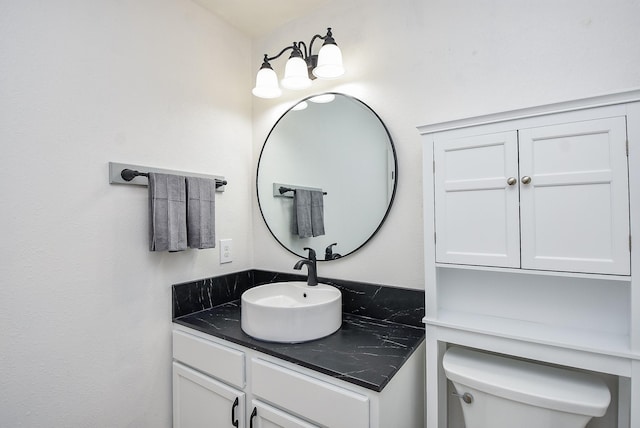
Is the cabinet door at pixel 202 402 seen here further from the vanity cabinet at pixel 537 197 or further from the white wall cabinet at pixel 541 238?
the vanity cabinet at pixel 537 197

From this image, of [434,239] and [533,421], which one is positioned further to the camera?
[434,239]

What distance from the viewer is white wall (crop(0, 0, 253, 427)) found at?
1.06 metres

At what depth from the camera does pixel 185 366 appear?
1440mm

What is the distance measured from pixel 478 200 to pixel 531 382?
23.8 inches

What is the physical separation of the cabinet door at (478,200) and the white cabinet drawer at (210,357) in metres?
0.89

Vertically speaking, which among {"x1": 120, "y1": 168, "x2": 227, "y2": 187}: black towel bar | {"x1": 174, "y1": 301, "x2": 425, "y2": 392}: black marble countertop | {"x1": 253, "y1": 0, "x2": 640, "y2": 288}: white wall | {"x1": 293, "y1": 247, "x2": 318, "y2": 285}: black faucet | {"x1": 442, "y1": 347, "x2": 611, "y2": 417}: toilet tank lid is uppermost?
{"x1": 253, "y1": 0, "x2": 640, "y2": 288}: white wall

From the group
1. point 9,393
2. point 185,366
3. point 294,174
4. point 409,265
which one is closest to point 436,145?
point 409,265

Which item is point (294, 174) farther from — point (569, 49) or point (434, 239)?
point (569, 49)

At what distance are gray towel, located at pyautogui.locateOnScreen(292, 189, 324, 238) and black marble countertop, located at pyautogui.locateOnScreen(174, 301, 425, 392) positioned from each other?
474 mm

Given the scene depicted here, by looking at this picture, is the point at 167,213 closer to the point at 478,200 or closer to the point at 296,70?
the point at 296,70

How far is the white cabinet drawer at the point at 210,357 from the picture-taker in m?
1.23

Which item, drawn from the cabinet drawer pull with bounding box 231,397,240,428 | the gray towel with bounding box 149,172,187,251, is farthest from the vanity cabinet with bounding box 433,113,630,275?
the gray towel with bounding box 149,172,187,251

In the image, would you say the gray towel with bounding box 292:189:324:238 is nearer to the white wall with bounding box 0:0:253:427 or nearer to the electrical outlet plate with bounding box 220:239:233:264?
the electrical outlet plate with bounding box 220:239:233:264

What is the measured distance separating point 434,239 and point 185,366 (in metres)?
1.25
